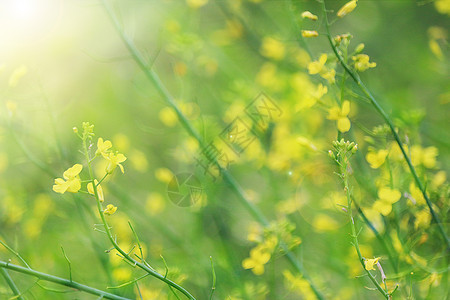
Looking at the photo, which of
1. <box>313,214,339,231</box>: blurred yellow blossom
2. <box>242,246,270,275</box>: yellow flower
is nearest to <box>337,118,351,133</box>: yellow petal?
<box>242,246,270,275</box>: yellow flower

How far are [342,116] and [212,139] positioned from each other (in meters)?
1.23

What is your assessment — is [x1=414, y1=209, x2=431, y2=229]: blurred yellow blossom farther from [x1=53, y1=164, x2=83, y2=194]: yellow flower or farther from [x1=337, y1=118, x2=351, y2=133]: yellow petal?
[x1=53, y1=164, x2=83, y2=194]: yellow flower

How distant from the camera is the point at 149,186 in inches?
144

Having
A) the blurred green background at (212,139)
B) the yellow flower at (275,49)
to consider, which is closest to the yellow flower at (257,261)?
the blurred green background at (212,139)

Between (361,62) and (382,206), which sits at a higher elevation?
(361,62)

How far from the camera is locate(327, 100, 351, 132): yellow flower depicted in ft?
4.59

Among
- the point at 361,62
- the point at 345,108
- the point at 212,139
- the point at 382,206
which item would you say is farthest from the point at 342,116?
the point at 212,139

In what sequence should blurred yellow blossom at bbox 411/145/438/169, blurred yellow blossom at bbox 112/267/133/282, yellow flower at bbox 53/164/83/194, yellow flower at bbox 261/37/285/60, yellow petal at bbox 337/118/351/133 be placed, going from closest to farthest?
yellow flower at bbox 53/164/83/194
yellow petal at bbox 337/118/351/133
blurred yellow blossom at bbox 411/145/438/169
blurred yellow blossom at bbox 112/267/133/282
yellow flower at bbox 261/37/285/60

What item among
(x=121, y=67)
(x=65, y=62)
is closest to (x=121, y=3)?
(x=121, y=67)

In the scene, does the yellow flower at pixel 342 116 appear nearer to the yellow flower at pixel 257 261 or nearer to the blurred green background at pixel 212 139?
the blurred green background at pixel 212 139

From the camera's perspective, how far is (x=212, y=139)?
8.54ft

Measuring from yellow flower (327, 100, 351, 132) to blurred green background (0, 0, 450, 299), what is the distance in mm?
129

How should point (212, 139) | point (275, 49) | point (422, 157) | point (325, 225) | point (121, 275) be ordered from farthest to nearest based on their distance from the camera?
point (275, 49) < point (212, 139) < point (325, 225) < point (121, 275) < point (422, 157)

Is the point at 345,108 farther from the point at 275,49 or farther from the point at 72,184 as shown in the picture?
the point at 275,49
